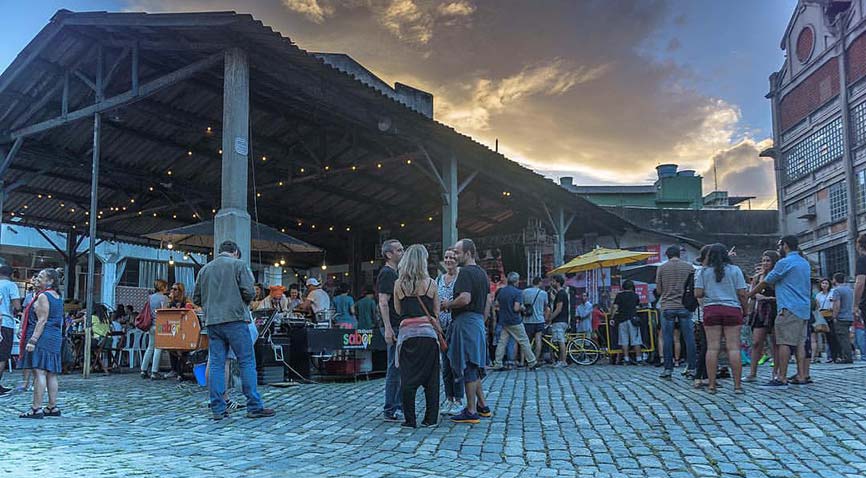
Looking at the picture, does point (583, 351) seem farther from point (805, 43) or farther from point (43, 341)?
point (805, 43)

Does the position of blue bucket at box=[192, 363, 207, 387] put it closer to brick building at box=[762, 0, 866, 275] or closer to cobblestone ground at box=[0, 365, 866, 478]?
cobblestone ground at box=[0, 365, 866, 478]

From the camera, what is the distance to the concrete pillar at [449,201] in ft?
47.4

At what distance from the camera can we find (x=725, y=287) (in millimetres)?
7223

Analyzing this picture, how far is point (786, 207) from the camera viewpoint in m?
29.2

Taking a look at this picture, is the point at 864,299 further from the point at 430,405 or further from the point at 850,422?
the point at 430,405

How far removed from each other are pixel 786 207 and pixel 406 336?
2805 centimetres

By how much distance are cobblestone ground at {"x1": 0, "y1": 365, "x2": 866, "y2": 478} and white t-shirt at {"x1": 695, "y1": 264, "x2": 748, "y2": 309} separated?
99 cm

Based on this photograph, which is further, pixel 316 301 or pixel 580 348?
pixel 580 348

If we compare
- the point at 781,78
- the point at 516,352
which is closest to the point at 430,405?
the point at 516,352

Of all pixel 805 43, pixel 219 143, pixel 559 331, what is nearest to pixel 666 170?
pixel 805 43

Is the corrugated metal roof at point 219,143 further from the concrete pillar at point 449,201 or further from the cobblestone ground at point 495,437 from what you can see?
the cobblestone ground at point 495,437

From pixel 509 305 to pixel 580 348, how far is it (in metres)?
2.74

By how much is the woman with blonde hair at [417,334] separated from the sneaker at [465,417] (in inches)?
7.4

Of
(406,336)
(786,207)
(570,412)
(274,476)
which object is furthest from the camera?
(786,207)
